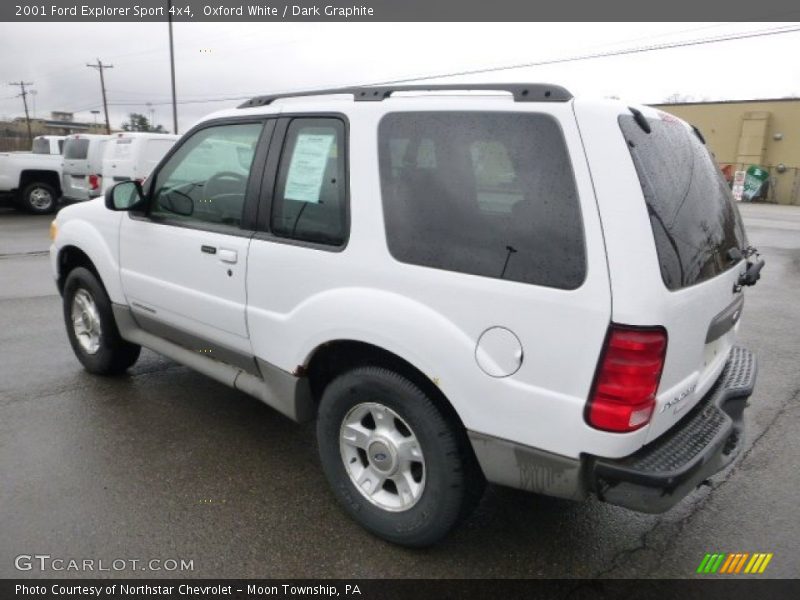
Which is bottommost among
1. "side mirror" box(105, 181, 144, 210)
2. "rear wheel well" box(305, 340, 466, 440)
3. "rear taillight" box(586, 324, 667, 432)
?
"rear wheel well" box(305, 340, 466, 440)

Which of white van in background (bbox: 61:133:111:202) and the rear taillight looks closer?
the rear taillight

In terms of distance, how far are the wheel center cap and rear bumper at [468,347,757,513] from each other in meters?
0.42

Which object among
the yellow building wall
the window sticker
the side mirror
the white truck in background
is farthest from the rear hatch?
the yellow building wall

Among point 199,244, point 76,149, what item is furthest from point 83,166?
point 199,244

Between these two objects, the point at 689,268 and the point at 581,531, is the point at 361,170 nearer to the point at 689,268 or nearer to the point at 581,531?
the point at 689,268

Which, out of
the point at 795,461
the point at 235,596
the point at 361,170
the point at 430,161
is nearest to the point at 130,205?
the point at 361,170

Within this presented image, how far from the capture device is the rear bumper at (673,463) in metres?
2.03

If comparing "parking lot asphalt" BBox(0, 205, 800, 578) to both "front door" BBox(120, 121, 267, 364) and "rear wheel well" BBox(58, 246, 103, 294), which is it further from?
"rear wheel well" BBox(58, 246, 103, 294)

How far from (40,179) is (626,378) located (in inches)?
691

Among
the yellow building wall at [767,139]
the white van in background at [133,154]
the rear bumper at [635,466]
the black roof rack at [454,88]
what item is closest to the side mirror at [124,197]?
the black roof rack at [454,88]

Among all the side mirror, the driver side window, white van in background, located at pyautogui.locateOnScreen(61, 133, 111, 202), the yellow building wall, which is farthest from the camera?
the yellow building wall

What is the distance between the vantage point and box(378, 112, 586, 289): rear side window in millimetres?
2047

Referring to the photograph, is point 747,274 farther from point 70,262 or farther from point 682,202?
point 70,262

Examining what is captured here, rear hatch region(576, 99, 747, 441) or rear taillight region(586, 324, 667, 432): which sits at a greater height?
rear hatch region(576, 99, 747, 441)
